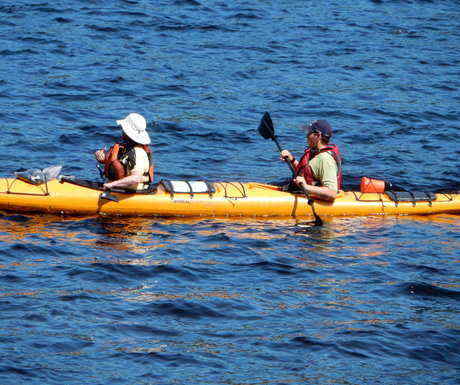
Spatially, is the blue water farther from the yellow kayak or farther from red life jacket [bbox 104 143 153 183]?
red life jacket [bbox 104 143 153 183]

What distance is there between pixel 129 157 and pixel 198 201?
0.90 metres

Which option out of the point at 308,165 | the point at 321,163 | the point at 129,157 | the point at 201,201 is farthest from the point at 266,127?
the point at 129,157

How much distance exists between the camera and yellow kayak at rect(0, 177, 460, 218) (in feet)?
31.0

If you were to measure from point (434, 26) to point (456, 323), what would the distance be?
13.2 m

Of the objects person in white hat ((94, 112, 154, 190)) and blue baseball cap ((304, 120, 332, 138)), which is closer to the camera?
person in white hat ((94, 112, 154, 190))

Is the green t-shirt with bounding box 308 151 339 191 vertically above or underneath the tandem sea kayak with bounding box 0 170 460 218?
above

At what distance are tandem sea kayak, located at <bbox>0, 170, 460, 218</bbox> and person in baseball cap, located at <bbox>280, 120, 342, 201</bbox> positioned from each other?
0.25 meters

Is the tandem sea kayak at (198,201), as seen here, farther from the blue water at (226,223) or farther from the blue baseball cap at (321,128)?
the blue baseball cap at (321,128)

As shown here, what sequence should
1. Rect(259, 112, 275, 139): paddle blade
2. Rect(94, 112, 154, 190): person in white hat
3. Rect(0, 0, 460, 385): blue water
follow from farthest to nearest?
1. Rect(259, 112, 275, 139): paddle blade
2. Rect(94, 112, 154, 190): person in white hat
3. Rect(0, 0, 460, 385): blue water

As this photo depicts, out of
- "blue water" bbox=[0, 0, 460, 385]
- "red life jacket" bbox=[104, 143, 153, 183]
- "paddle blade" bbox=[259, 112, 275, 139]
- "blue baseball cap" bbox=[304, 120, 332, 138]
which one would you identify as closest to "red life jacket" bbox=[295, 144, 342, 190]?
"blue baseball cap" bbox=[304, 120, 332, 138]

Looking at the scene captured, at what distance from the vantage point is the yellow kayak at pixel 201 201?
9445 millimetres

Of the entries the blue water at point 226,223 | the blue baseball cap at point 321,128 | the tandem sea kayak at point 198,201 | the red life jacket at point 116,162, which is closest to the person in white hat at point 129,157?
the red life jacket at point 116,162

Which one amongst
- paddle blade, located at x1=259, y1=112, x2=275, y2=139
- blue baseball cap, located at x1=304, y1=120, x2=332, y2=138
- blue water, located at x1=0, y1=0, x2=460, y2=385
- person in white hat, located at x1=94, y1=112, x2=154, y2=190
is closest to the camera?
blue water, located at x1=0, y1=0, x2=460, y2=385

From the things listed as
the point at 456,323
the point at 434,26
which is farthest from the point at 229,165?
the point at 434,26
